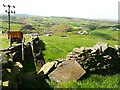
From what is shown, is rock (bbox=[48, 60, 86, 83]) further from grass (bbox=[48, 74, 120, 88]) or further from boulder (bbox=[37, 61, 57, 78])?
grass (bbox=[48, 74, 120, 88])

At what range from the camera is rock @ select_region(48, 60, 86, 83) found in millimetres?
21281

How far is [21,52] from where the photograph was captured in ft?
88.3

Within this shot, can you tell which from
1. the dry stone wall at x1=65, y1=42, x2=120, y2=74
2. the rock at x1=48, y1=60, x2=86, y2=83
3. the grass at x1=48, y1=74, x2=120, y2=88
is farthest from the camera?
the dry stone wall at x1=65, y1=42, x2=120, y2=74

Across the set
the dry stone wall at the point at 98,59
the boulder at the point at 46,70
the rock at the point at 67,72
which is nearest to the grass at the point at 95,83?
the rock at the point at 67,72

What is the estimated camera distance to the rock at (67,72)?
21.3m

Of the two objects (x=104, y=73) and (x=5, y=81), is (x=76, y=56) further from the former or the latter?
(x=5, y=81)

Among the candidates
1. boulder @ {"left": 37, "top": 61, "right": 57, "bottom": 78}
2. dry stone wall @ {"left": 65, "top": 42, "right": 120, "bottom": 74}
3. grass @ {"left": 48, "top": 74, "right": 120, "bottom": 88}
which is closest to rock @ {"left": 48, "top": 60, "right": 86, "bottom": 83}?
boulder @ {"left": 37, "top": 61, "right": 57, "bottom": 78}

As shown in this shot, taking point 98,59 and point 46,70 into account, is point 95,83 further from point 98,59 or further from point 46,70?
point 98,59

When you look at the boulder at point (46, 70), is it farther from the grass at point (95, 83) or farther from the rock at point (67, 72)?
the grass at point (95, 83)

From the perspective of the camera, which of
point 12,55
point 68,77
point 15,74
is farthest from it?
point 12,55

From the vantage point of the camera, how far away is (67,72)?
21.8 metres

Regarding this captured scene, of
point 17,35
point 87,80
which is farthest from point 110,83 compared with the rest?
point 17,35

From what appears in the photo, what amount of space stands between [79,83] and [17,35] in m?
17.1

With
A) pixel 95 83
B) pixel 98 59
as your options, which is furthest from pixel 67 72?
pixel 98 59
